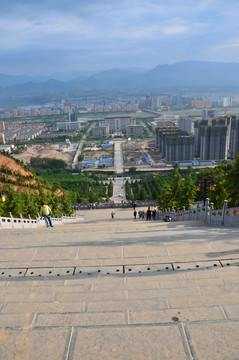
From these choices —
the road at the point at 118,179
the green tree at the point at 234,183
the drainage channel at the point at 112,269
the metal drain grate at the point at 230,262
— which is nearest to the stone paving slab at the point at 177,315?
the drainage channel at the point at 112,269

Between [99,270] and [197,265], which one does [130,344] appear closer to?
[99,270]

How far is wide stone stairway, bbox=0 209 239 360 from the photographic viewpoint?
12.2ft

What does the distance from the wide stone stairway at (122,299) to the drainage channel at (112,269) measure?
0.02m

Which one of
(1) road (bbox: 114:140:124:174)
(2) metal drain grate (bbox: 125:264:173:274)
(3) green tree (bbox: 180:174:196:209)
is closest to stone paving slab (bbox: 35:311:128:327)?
(2) metal drain grate (bbox: 125:264:173:274)

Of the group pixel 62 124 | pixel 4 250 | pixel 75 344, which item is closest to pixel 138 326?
pixel 75 344

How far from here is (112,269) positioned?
19.0 feet

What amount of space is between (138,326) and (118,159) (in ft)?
250

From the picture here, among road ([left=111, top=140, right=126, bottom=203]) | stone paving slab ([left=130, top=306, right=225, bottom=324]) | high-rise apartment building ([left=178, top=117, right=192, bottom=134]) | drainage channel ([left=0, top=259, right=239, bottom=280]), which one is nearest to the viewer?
stone paving slab ([left=130, top=306, right=225, bottom=324])

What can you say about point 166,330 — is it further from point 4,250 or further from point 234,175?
point 234,175

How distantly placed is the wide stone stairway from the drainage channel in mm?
21

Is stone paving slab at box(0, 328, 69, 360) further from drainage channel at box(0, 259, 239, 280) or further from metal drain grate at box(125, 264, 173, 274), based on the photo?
metal drain grate at box(125, 264, 173, 274)

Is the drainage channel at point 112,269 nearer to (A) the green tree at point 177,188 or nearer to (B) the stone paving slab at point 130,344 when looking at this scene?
(B) the stone paving slab at point 130,344

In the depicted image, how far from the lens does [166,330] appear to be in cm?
397

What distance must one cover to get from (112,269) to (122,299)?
3.55 ft
